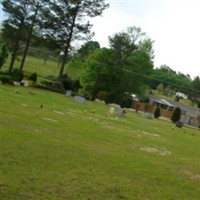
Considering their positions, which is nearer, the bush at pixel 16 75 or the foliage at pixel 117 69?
the bush at pixel 16 75

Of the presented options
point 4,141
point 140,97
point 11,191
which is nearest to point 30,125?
point 4,141

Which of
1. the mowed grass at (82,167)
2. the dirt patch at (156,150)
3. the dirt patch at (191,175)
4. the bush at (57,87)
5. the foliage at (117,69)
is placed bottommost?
the mowed grass at (82,167)

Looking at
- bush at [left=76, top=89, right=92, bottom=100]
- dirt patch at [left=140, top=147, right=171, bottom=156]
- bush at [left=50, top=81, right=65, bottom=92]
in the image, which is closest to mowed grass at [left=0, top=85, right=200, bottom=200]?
dirt patch at [left=140, top=147, right=171, bottom=156]

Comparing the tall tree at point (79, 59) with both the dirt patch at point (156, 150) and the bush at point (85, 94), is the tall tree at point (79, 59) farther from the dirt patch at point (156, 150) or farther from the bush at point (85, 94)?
the dirt patch at point (156, 150)

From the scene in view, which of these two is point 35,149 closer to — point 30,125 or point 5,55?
point 30,125

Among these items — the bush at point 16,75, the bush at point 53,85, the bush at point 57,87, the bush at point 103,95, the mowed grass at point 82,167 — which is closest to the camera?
the mowed grass at point 82,167

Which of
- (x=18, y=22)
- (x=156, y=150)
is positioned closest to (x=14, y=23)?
(x=18, y=22)

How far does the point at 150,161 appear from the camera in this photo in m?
16.9

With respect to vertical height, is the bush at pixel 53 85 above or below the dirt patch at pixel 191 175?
above

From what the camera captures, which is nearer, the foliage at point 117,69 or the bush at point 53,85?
the bush at point 53,85

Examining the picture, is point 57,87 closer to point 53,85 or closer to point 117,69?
point 53,85

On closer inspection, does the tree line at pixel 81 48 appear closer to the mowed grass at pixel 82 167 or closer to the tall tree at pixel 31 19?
the tall tree at pixel 31 19

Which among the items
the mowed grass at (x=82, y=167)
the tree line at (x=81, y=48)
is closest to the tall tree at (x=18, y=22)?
the tree line at (x=81, y=48)

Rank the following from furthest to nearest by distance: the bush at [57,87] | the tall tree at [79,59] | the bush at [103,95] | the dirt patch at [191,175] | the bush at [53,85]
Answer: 1. the tall tree at [79,59]
2. the bush at [103,95]
3. the bush at [57,87]
4. the bush at [53,85]
5. the dirt patch at [191,175]
